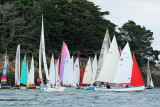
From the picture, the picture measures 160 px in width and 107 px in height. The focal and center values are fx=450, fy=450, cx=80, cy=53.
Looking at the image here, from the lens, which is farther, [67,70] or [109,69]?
[67,70]

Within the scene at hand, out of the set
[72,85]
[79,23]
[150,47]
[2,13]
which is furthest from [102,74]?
[150,47]

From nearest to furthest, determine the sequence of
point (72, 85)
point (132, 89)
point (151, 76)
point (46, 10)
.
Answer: point (132, 89) → point (72, 85) → point (46, 10) → point (151, 76)

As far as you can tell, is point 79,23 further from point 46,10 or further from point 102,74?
point 102,74

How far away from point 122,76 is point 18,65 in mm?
21755

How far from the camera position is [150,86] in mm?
86250

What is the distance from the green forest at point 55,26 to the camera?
77.1 meters

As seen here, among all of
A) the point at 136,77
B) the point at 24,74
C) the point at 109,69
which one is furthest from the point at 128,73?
the point at 24,74

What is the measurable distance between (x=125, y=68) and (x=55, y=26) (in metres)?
29.2

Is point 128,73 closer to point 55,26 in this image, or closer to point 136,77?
point 136,77

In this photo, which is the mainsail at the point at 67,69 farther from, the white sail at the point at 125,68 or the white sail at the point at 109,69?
the white sail at the point at 125,68

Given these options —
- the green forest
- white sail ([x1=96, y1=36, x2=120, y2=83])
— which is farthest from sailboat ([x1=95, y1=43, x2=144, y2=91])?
the green forest

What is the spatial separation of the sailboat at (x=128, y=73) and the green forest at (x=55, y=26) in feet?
85.4

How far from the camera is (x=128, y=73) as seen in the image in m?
54.1

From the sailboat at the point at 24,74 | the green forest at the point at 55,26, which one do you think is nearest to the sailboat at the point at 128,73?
the sailboat at the point at 24,74
